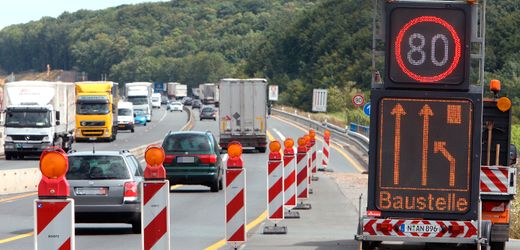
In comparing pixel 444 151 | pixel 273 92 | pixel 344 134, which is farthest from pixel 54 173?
pixel 273 92

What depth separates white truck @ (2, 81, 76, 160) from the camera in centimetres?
5219

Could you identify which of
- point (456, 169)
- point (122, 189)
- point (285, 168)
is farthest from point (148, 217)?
point (285, 168)

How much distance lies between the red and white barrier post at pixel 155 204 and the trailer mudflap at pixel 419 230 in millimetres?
3247

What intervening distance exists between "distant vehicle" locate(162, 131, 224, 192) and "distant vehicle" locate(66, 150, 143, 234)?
41.5 ft

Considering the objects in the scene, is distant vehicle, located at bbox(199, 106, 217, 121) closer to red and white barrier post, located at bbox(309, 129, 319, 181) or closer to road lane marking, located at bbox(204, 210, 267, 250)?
red and white barrier post, located at bbox(309, 129, 319, 181)

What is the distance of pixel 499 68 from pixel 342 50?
30.7m

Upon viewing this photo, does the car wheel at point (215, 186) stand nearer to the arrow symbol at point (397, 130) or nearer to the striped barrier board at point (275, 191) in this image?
the striped barrier board at point (275, 191)

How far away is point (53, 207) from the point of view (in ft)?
Answer: 32.1

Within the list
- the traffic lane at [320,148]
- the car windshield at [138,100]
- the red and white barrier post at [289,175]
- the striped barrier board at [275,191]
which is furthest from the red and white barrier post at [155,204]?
the car windshield at [138,100]

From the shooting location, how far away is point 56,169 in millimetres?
9633

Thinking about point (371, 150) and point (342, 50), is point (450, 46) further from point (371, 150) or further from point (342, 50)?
point (342, 50)

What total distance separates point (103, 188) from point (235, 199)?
12.6 feet

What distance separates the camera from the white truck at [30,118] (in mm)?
52188

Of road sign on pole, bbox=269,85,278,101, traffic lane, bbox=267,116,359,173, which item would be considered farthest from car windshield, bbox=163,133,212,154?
road sign on pole, bbox=269,85,278,101
